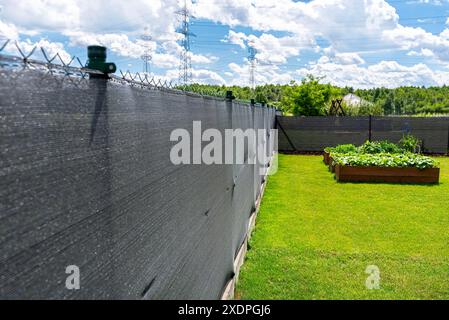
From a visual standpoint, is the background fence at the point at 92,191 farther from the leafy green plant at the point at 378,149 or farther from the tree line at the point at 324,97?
the leafy green plant at the point at 378,149

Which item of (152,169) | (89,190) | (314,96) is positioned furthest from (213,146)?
(314,96)

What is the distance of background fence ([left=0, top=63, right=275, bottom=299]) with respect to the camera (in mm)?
982

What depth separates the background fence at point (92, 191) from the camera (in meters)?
0.98

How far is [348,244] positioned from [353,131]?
1471cm

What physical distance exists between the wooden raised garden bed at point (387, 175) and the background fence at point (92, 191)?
9697mm

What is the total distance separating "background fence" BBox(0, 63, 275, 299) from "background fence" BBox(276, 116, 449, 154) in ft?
60.1
